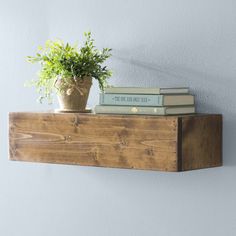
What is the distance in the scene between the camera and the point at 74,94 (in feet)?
6.56

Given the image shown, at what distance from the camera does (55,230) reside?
229cm

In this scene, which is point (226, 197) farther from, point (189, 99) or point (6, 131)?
point (6, 131)

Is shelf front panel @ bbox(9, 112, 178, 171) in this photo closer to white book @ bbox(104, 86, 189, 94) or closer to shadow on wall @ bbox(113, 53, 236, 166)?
white book @ bbox(104, 86, 189, 94)

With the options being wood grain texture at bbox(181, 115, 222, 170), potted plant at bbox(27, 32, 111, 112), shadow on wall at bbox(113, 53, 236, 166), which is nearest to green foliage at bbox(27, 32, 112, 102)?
potted plant at bbox(27, 32, 111, 112)

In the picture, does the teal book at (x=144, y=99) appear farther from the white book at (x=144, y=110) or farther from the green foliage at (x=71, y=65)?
the green foliage at (x=71, y=65)

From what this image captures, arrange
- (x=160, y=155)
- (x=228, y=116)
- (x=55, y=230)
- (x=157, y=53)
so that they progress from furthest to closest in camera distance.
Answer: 1. (x=55, y=230)
2. (x=157, y=53)
3. (x=228, y=116)
4. (x=160, y=155)

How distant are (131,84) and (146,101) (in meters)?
0.26

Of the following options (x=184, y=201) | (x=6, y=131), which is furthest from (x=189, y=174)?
(x=6, y=131)

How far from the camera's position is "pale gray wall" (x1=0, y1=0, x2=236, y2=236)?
1.92 meters

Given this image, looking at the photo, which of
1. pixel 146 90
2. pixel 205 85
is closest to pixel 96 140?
pixel 146 90

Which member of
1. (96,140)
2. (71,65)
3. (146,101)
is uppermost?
(71,65)

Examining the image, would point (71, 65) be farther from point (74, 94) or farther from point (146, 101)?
point (146, 101)

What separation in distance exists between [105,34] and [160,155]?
Result: 0.53m

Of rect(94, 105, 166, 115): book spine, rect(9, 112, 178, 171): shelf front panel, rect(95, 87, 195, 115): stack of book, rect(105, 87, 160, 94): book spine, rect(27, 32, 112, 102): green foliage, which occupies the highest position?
rect(27, 32, 112, 102): green foliage
